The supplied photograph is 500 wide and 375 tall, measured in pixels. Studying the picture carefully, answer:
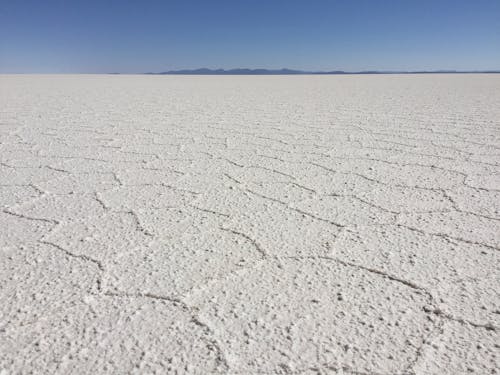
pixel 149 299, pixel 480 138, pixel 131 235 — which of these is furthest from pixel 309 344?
pixel 480 138

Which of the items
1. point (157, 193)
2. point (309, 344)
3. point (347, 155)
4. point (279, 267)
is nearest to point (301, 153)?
point (347, 155)

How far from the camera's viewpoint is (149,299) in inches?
30.2

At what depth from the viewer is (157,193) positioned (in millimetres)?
1405

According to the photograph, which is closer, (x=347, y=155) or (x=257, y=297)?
(x=257, y=297)

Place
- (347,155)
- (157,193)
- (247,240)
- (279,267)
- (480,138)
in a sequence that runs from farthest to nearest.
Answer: (480,138) → (347,155) → (157,193) → (247,240) → (279,267)

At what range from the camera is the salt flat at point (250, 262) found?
631 mm

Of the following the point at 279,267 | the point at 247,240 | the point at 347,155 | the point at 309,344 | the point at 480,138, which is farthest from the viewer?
the point at 480,138

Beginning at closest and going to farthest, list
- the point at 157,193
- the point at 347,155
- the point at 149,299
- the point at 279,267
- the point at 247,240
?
the point at 149,299 → the point at 279,267 → the point at 247,240 → the point at 157,193 → the point at 347,155

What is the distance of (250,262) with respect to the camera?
92 centimetres

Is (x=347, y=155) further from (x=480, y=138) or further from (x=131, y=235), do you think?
(x=131, y=235)

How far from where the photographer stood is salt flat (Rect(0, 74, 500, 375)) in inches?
24.8

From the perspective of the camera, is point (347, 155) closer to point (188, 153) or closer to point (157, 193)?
point (188, 153)

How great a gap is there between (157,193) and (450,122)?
252cm

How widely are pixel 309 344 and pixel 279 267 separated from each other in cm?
26
